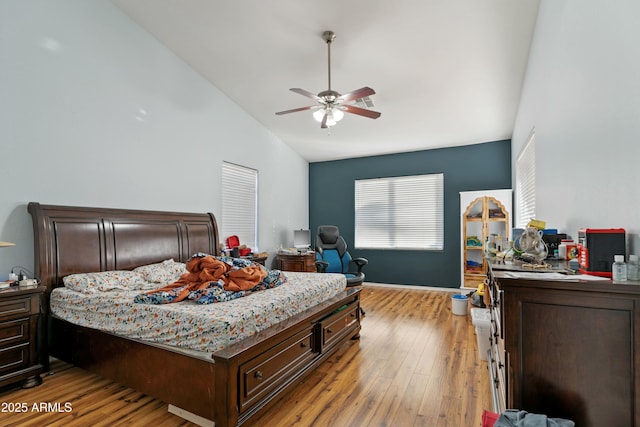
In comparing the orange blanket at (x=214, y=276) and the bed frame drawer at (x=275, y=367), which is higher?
the orange blanket at (x=214, y=276)

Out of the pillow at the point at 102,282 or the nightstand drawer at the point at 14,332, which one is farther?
the pillow at the point at 102,282

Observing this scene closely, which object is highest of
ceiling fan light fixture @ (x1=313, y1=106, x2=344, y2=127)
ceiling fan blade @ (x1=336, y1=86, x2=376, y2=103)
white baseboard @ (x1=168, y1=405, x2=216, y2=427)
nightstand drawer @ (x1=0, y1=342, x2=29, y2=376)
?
ceiling fan blade @ (x1=336, y1=86, x2=376, y2=103)

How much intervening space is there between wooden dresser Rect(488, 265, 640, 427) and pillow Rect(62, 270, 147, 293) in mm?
2929

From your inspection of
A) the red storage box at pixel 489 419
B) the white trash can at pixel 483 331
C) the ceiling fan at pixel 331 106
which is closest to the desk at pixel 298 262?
the ceiling fan at pixel 331 106

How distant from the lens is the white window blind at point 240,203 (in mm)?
4945

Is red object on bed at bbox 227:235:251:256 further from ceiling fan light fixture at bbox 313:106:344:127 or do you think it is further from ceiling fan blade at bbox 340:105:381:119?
ceiling fan blade at bbox 340:105:381:119

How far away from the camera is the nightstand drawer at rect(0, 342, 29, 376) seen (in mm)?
2393

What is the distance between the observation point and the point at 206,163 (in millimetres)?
4555

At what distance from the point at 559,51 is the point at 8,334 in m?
4.48

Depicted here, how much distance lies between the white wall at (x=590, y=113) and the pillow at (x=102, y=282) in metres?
3.39

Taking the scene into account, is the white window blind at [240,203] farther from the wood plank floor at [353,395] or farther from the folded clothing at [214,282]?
the wood plank floor at [353,395]

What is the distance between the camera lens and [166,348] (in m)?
2.08

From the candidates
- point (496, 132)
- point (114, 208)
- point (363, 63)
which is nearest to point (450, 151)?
point (496, 132)

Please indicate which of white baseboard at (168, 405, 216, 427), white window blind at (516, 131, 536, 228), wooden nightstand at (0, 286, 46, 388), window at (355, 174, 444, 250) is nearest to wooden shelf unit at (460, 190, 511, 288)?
white window blind at (516, 131, 536, 228)
